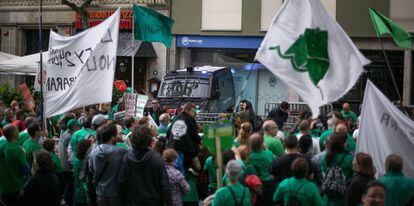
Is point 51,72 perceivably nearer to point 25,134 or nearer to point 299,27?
point 25,134

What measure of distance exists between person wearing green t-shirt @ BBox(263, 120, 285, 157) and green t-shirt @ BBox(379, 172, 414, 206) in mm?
2355

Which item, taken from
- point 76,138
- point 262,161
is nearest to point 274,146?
point 262,161

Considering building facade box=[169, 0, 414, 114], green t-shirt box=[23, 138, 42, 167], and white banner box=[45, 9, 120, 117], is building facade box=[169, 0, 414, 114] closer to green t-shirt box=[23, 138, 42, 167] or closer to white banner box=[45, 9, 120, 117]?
white banner box=[45, 9, 120, 117]

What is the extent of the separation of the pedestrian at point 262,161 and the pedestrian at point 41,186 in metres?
2.45

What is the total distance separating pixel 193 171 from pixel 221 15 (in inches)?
790

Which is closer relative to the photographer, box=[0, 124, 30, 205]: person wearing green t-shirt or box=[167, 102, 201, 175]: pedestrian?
box=[0, 124, 30, 205]: person wearing green t-shirt

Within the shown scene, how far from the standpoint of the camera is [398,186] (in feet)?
26.5

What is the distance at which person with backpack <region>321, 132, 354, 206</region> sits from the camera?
27.9 feet

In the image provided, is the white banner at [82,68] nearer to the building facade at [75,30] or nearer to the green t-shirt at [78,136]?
the green t-shirt at [78,136]

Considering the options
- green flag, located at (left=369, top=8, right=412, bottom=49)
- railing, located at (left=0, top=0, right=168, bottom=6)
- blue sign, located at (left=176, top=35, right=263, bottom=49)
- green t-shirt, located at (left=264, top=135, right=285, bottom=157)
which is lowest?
green t-shirt, located at (left=264, top=135, right=285, bottom=157)

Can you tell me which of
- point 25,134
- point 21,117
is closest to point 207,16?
point 21,117

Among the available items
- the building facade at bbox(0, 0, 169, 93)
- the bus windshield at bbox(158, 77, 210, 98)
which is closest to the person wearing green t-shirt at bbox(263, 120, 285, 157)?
the bus windshield at bbox(158, 77, 210, 98)

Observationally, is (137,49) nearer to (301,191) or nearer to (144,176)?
(144,176)

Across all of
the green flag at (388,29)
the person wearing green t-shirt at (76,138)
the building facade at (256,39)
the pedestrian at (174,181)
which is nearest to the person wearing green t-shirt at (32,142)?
the person wearing green t-shirt at (76,138)
